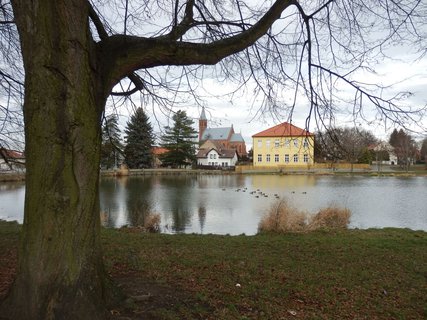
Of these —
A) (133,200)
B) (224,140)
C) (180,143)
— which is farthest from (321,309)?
(224,140)

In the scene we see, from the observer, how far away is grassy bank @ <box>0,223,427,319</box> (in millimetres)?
3707

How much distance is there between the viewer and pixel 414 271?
5.73 meters

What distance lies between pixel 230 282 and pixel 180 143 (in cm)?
5787

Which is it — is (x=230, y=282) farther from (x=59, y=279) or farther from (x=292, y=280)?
(x=59, y=279)

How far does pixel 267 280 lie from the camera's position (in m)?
4.83

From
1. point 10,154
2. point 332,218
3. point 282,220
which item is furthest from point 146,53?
point 332,218

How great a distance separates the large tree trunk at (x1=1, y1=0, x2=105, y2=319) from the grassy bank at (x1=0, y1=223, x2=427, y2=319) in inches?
25.3

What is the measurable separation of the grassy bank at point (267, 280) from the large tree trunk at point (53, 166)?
2.11ft

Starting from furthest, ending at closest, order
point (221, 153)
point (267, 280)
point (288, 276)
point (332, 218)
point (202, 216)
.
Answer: point (221, 153)
point (202, 216)
point (332, 218)
point (288, 276)
point (267, 280)

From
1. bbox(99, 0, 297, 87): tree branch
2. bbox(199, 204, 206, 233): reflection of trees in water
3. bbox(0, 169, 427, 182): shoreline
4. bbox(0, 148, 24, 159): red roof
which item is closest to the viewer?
bbox(99, 0, 297, 87): tree branch

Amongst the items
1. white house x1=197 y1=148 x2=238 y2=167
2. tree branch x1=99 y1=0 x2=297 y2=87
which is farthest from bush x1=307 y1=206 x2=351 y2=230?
white house x1=197 y1=148 x2=238 y2=167

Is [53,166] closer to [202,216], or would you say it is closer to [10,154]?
[10,154]

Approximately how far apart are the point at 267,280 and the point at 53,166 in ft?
10.5

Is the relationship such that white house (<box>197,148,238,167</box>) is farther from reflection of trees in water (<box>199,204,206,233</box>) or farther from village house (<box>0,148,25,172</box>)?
village house (<box>0,148,25,172</box>)
